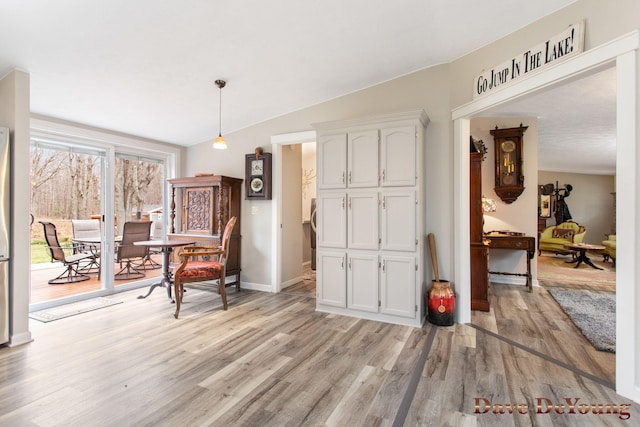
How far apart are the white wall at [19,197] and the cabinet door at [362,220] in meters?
3.09

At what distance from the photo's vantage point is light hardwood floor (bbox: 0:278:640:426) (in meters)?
1.79

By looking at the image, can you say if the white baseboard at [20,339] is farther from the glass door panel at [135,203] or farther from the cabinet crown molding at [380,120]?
the cabinet crown molding at [380,120]

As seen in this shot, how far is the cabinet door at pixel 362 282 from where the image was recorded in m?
3.36

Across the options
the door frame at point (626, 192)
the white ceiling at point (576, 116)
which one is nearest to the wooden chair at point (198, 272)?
the white ceiling at point (576, 116)

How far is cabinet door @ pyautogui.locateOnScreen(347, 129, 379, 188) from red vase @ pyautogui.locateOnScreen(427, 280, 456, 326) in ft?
4.23

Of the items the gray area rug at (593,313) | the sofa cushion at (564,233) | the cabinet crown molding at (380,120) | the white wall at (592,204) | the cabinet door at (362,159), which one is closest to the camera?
the gray area rug at (593,313)

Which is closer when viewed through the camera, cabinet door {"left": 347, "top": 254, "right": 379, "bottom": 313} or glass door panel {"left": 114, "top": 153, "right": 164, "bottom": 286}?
cabinet door {"left": 347, "top": 254, "right": 379, "bottom": 313}

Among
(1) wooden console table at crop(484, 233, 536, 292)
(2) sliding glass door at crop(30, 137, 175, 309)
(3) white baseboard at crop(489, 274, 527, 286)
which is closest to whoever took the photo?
(2) sliding glass door at crop(30, 137, 175, 309)

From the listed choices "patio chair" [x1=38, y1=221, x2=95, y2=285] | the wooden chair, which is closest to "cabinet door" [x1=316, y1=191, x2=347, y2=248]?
the wooden chair

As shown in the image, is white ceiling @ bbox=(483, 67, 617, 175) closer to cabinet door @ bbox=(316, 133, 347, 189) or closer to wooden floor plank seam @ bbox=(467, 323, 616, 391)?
cabinet door @ bbox=(316, 133, 347, 189)

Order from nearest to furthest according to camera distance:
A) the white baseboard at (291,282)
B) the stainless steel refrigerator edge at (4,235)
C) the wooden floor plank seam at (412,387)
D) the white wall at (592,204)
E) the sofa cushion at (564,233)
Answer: the wooden floor plank seam at (412,387), the stainless steel refrigerator edge at (4,235), the white baseboard at (291,282), the sofa cushion at (564,233), the white wall at (592,204)

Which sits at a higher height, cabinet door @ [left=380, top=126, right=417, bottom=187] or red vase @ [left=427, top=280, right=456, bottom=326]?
cabinet door @ [left=380, top=126, right=417, bottom=187]

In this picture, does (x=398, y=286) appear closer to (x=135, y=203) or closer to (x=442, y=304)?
(x=442, y=304)

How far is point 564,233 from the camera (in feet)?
25.4
